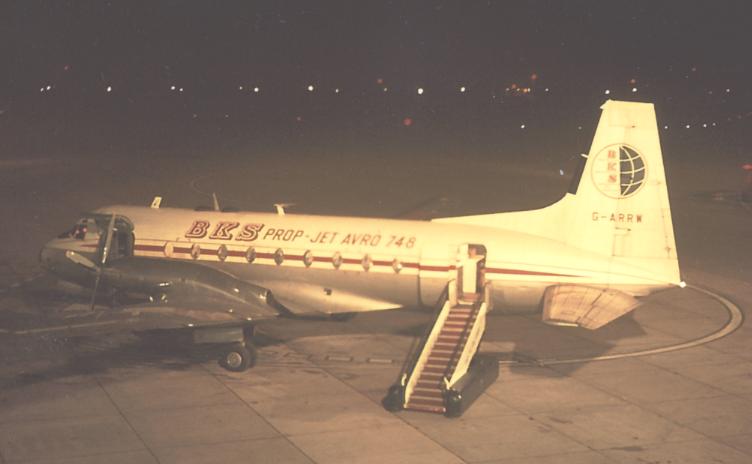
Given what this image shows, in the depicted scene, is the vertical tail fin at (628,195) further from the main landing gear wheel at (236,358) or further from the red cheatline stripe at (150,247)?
the red cheatline stripe at (150,247)

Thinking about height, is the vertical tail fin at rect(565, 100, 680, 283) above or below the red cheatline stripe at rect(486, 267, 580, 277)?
above

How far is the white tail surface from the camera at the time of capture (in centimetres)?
2409

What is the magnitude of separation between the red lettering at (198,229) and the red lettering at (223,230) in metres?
0.30

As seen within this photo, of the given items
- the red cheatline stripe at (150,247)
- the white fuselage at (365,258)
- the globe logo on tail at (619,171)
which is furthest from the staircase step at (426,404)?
the red cheatline stripe at (150,247)

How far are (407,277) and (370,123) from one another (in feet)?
322

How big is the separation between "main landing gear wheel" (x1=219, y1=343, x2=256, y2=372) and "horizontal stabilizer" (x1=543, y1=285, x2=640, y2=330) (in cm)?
744

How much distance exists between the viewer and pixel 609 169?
966 inches

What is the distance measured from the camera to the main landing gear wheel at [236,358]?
23.3 m

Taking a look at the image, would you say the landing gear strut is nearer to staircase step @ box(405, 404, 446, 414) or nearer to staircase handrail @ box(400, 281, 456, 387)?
staircase handrail @ box(400, 281, 456, 387)

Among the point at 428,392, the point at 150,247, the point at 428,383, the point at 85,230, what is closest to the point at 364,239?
the point at 428,383

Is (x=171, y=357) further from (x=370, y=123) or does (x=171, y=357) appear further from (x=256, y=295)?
(x=370, y=123)

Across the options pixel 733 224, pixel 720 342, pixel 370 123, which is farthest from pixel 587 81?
Answer: pixel 720 342

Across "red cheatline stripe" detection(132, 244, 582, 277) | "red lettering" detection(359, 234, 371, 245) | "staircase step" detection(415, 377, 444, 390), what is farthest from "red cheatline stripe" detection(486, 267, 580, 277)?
"staircase step" detection(415, 377, 444, 390)

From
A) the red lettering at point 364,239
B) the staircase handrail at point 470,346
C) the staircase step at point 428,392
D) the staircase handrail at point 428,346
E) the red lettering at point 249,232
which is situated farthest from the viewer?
the red lettering at point 249,232
